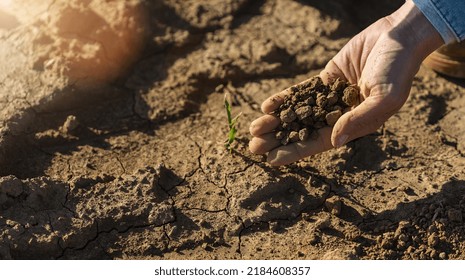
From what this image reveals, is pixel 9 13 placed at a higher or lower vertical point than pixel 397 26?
higher

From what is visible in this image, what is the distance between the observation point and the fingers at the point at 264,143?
3268 millimetres

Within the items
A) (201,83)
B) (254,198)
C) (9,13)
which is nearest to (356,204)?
(254,198)

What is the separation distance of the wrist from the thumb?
328mm

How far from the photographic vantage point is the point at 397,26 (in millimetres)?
3211

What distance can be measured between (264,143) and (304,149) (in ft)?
0.71

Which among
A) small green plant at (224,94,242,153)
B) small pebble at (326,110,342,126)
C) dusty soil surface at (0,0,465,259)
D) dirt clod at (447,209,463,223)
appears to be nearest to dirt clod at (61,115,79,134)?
dusty soil surface at (0,0,465,259)

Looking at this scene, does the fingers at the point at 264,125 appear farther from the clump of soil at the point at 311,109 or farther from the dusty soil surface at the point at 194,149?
the dusty soil surface at the point at 194,149

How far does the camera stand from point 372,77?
10.1ft

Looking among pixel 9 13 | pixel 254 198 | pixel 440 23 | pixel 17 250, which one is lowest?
pixel 254 198

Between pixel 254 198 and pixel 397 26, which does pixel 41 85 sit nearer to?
pixel 254 198

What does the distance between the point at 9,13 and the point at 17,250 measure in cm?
199

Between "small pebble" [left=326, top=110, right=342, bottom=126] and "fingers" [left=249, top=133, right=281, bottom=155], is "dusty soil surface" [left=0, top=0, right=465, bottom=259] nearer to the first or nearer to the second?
"fingers" [left=249, top=133, right=281, bottom=155]

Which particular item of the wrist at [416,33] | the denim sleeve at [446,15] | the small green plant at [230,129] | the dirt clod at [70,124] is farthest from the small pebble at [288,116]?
the dirt clod at [70,124]

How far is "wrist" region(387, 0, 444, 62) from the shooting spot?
10.4 ft
